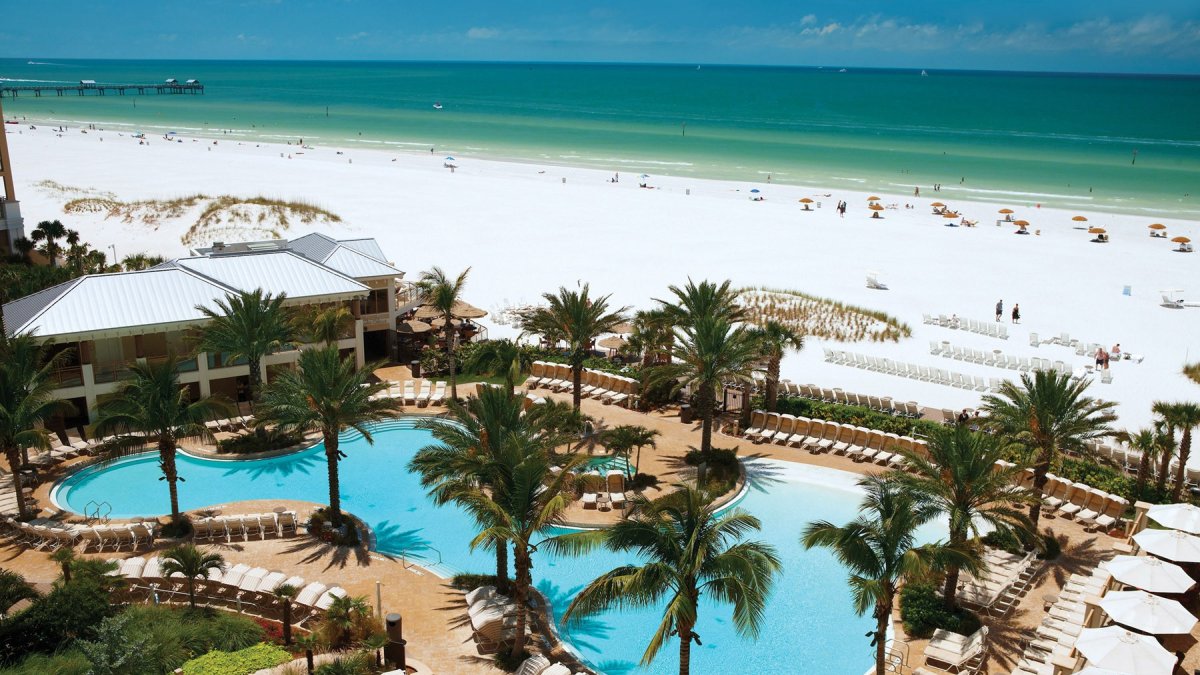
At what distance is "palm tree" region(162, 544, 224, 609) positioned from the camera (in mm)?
14398

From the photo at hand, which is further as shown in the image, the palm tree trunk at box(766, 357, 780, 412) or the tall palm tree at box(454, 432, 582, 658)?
the palm tree trunk at box(766, 357, 780, 412)

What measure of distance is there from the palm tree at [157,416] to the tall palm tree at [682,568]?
957 centimetres

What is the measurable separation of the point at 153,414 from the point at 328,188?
44331 millimetres

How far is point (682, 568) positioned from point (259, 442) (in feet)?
47.3

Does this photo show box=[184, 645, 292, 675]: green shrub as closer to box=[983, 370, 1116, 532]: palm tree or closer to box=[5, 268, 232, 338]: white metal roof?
box=[5, 268, 232, 338]: white metal roof

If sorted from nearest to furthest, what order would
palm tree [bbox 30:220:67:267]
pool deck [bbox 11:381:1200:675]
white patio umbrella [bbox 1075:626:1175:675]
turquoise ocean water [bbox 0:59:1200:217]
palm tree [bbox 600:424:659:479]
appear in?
white patio umbrella [bbox 1075:626:1175:675] < pool deck [bbox 11:381:1200:675] < palm tree [bbox 600:424:659:479] < palm tree [bbox 30:220:67:267] < turquoise ocean water [bbox 0:59:1200:217]

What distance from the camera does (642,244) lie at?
4569 centimetres

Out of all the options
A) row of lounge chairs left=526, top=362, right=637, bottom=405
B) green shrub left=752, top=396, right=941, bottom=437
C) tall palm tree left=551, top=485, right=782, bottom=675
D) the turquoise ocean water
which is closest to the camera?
tall palm tree left=551, top=485, right=782, bottom=675

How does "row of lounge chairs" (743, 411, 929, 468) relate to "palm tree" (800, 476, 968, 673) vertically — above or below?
below

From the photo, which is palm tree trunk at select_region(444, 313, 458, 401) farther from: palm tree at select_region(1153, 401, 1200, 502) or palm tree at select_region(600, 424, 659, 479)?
palm tree at select_region(1153, 401, 1200, 502)

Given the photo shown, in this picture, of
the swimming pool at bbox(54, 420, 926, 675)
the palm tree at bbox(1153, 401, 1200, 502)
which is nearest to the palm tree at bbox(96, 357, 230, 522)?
the swimming pool at bbox(54, 420, 926, 675)

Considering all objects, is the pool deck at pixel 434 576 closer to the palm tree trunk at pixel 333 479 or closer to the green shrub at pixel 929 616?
the green shrub at pixel 929 616

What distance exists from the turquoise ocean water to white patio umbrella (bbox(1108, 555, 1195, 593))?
5492 cm

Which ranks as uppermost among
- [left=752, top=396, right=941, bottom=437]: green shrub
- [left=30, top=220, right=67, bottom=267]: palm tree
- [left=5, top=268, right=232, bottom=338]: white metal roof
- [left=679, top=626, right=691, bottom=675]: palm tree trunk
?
[left=30, top=220, right=67, bottom=267]: palm tree
